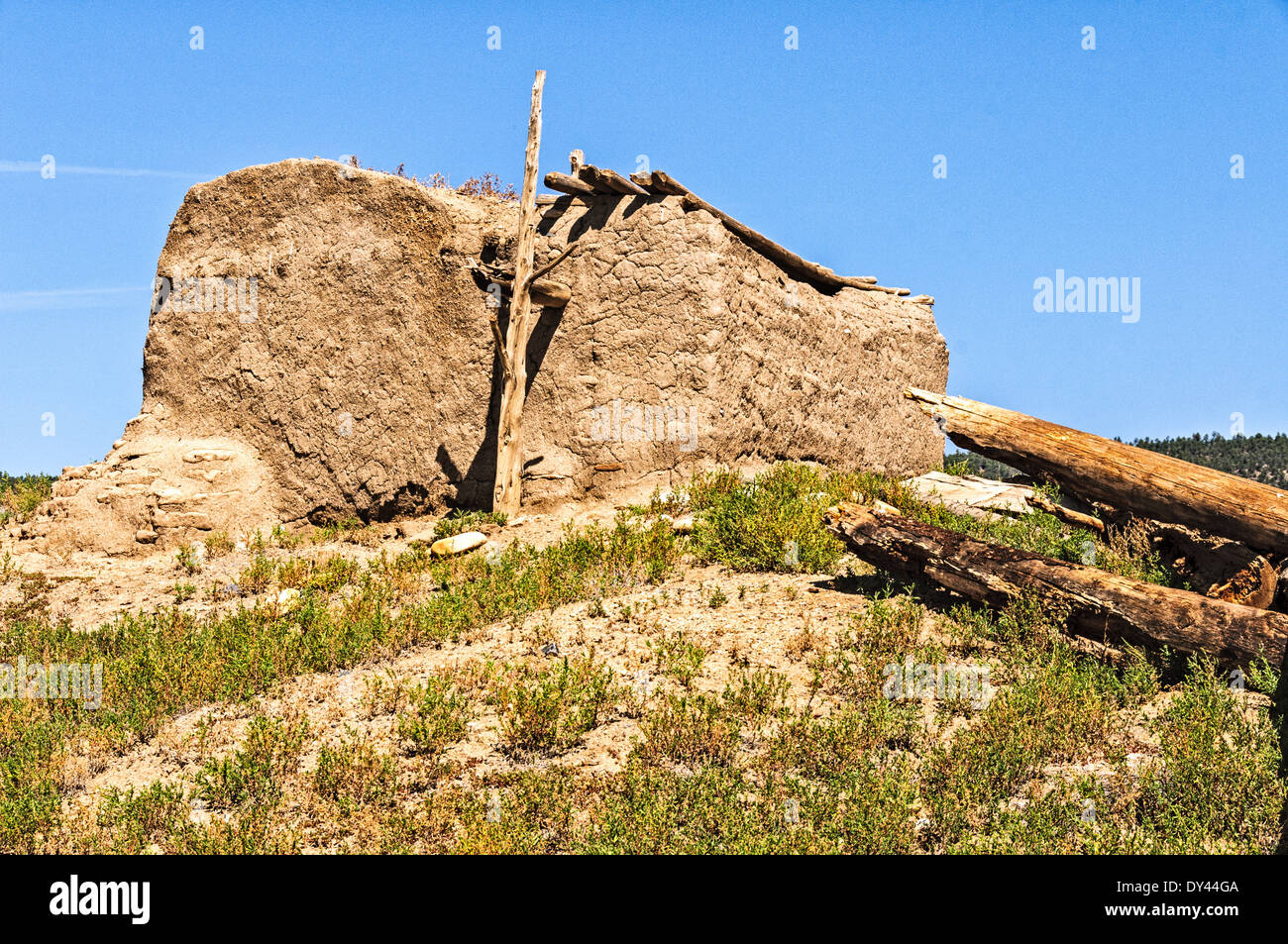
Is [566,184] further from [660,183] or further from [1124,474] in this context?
[1124,474]

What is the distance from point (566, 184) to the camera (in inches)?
522

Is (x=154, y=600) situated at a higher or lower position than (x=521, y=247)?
lower

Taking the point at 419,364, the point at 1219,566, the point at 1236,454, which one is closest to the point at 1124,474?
the point at 1219,566

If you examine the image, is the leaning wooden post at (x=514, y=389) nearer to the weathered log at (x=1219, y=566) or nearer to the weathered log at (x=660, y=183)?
the weathered log at (x=660, y=183)

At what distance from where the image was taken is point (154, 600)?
11.3 meters

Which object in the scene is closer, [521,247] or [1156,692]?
[1156,692]

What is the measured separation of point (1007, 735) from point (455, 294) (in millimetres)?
9609

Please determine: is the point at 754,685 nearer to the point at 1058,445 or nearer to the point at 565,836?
the point at 565,836

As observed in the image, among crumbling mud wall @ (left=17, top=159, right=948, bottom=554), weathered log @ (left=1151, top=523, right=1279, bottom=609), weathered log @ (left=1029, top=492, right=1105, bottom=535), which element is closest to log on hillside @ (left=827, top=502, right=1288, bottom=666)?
weathered log @ (left=1151, top=523, right=1279, bottom=609)

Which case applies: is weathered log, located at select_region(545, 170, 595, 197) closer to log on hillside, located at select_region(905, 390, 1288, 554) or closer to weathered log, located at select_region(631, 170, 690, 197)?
weathered log, located at select_region(631, 170, 690, 197)

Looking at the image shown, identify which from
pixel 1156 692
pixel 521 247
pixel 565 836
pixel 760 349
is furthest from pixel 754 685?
pixel 521 247

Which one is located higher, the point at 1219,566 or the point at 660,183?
the point at 660,183

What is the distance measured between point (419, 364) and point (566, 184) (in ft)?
10.2
